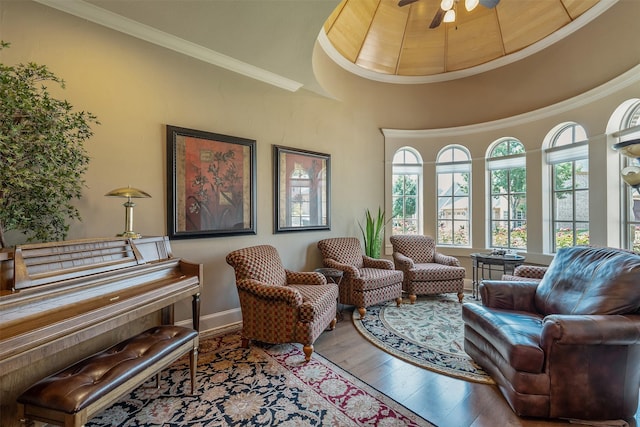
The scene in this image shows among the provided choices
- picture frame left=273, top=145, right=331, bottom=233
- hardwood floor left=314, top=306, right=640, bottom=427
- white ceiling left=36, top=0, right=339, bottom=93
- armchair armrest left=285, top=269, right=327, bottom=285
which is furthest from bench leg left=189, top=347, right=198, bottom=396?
white ceiling left=36, top=0, right=339, bottom=93

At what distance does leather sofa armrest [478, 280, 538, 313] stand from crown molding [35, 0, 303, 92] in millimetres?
3271

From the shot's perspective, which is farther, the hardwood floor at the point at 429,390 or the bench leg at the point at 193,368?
the bench leg at the point at 193,368

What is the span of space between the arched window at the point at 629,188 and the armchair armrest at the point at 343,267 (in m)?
3.08

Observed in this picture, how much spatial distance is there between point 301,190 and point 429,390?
2.62 meters

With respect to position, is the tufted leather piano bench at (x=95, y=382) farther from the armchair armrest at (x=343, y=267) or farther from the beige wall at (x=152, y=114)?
the armchair armrest at (x=343, y=267)

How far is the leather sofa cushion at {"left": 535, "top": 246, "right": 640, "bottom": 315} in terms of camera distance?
1705 mm

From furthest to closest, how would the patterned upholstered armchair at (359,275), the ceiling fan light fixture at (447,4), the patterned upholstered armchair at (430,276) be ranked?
the patterned upholstered armchair at (430,276), the patterned upholstered armchair at (359,275), the ceiling fan light fixture at (447,4)

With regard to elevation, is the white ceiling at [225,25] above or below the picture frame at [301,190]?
above

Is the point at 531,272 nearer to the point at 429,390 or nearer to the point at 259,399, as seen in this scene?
the point at 429,390

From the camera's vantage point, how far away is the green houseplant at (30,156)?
1505 mm

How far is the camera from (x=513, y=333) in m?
1.79

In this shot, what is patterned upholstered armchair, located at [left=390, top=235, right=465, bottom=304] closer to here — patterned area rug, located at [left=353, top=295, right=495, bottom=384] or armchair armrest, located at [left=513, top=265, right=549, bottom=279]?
patterned area rug, located at [left=353, top=295, right=495, bottom=384]

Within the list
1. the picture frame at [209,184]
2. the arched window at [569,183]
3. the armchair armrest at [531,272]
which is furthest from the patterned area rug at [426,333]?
the picture frame at [209,184]

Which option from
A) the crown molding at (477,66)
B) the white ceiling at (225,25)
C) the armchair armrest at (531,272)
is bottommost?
the armchair armrest at (531,272)
